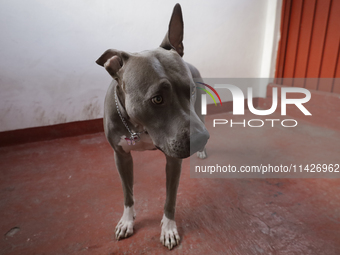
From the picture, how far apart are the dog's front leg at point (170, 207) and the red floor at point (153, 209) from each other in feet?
0.16

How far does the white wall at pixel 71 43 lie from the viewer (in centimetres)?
254

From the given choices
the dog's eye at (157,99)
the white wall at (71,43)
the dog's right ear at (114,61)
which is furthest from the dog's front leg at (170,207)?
the white wall at (71,43)

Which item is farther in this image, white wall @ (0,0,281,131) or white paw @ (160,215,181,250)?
white wall @ (0,0,281,131)

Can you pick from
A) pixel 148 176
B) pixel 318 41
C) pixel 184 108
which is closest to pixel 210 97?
pixel 318 41

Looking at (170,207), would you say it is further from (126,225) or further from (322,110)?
(322,110)

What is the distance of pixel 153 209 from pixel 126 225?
0.28 metres

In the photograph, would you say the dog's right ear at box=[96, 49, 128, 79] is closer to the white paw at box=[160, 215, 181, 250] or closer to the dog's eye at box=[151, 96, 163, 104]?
the dog's eye at box=[151, 96, 163, 104]

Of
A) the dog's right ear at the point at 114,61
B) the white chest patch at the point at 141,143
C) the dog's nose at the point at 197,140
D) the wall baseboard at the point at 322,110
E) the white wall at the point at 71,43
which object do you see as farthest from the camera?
the wall baseboard at the point at 322,110

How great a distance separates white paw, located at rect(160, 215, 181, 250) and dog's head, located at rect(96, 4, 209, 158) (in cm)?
63

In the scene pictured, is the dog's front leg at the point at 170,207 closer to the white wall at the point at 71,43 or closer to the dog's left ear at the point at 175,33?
the dog's left ear at the point at 175,33

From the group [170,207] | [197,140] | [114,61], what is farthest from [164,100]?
[170,207]

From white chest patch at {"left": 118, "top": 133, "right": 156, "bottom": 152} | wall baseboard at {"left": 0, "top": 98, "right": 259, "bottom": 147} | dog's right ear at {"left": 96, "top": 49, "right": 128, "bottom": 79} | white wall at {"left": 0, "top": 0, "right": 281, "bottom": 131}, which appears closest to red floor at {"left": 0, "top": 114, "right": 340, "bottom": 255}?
wall baseboard at {"left": 0, "top": 98, "right": 259, "bottom": 147}

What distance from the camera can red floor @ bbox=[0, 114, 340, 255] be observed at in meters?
1.38

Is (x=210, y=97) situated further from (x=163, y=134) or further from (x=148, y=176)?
(x=163, y=134)
